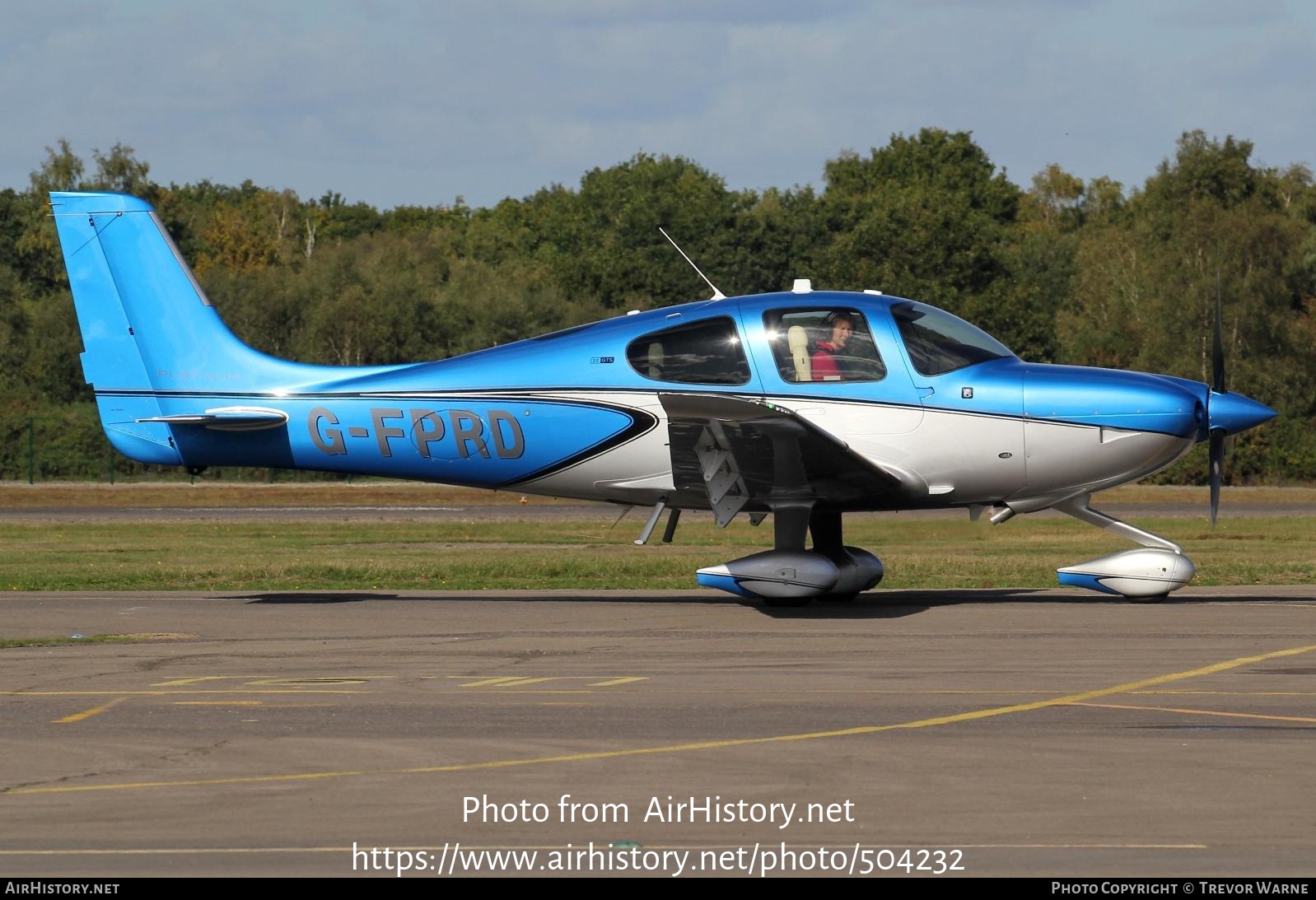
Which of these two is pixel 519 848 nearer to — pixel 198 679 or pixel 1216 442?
pixel 198 679

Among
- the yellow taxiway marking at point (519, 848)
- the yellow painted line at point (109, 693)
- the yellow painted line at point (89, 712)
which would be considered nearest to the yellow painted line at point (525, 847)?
the yellow taxiway marking at point (519, 848)

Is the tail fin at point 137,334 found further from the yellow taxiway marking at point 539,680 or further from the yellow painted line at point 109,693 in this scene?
the yellow taxiway marking at point 539,680

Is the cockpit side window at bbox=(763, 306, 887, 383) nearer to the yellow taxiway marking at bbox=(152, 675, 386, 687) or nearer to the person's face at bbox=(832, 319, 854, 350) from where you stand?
the person's face at bbox=(832, 319, 854, 350)

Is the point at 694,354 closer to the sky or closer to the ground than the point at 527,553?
closer to the sky

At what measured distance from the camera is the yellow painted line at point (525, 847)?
5.91 m

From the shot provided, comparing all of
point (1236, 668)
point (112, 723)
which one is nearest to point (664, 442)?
point (1236, 668)

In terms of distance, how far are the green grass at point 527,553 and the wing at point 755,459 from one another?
2.07 metres

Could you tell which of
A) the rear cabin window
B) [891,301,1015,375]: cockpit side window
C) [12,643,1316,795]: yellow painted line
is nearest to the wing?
the rear cabin window

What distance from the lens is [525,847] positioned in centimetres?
602

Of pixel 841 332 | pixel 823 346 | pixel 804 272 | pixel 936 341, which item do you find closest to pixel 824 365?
pixel 823 346

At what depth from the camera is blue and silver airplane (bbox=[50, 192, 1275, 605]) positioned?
13.5 metres

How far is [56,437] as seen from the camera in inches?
1791

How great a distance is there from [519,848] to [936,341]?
8.67 meters
